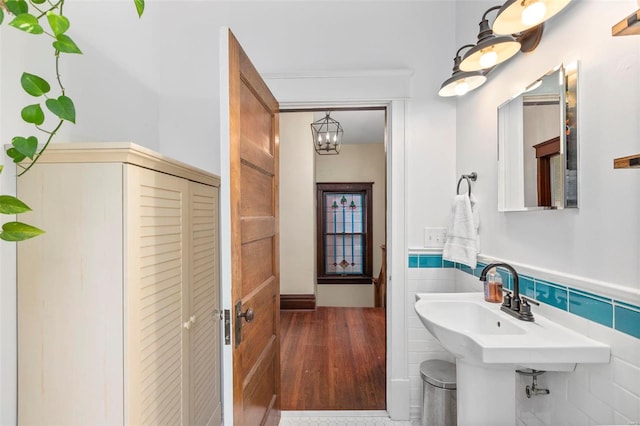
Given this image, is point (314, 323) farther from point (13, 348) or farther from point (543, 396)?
point (13, 348)

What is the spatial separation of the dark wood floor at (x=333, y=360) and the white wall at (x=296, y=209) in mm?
464

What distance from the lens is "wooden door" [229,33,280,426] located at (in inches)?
47.9

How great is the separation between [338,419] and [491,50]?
2215 millimetres

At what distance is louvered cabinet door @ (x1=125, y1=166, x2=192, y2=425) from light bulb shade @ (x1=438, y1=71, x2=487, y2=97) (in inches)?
54.7

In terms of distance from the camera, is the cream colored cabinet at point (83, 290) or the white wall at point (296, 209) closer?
the cream colored cabinet at point (83, 290)

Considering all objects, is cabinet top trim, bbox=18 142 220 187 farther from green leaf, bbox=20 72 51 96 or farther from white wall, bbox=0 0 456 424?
white wall, bbox=0 0 456 424

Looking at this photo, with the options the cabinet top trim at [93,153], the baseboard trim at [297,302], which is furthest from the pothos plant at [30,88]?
the baseboard trim at [297,302]

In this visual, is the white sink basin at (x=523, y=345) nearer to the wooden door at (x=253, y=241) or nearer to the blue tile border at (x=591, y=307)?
the blue tile border at (x=591, y=307)

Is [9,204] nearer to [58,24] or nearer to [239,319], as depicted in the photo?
[58,24]

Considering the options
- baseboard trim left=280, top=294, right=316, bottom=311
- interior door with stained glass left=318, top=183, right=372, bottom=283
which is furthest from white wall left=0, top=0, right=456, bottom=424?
interior door with stained glass left=318, top=183, right=372, bottom=283

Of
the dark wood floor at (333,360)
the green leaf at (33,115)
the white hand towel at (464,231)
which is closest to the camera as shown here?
the green leaf at (33,115)

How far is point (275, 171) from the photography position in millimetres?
1905

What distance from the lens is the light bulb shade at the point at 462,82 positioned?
1583mm

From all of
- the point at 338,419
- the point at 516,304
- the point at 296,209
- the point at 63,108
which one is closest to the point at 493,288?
the point at 516,304
